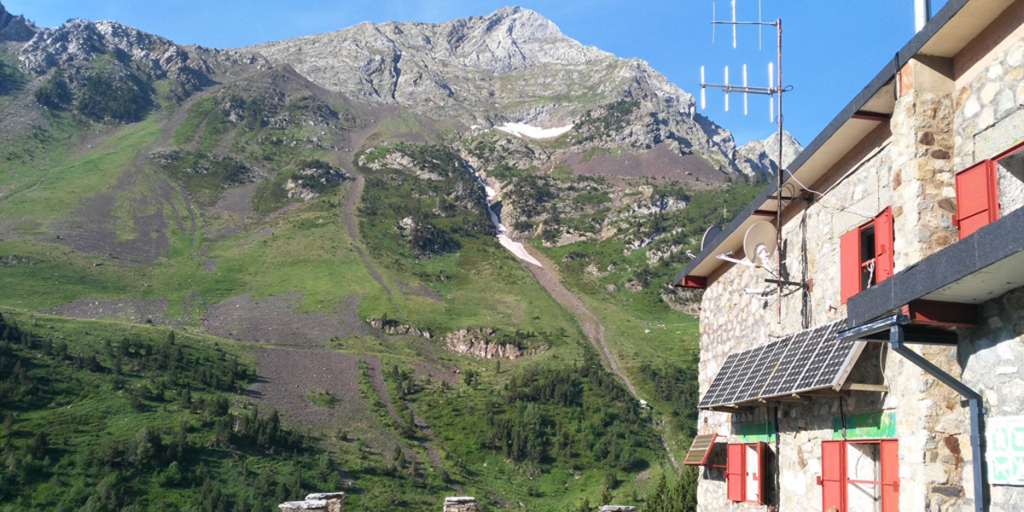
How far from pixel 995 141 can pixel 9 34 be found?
18857 cm

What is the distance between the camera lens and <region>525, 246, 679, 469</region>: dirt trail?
189 feet

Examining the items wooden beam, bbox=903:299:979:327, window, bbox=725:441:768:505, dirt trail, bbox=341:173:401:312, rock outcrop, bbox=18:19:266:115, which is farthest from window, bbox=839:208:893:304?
rock outcrop, bbox=18:19:266:115

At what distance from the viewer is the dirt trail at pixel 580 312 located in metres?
57.7

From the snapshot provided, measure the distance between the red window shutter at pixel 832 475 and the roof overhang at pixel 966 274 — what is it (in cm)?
267

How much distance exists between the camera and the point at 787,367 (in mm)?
8844

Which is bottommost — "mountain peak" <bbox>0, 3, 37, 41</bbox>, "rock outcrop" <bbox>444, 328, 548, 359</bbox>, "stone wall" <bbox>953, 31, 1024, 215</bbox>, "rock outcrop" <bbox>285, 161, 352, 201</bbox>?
"stone wall" <bbox>953, 31, 1024, 215</bbox>

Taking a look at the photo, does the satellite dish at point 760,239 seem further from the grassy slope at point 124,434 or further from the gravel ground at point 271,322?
the gravel ground at point 271,322

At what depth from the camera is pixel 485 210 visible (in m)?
115

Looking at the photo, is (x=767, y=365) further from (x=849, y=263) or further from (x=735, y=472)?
(x=735, y=472)

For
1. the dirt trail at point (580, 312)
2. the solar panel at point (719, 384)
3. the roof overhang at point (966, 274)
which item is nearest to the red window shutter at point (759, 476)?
the solar panel at point (719, 384)

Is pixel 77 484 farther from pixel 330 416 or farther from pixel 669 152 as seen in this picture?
pixel 669 152

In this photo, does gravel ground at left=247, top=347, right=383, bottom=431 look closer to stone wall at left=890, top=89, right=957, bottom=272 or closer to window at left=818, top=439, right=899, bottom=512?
window at left=818, top=439, right=899, bottom=512

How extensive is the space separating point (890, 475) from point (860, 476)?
1.80ft

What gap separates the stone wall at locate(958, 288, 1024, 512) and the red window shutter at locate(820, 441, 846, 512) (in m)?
2.36
